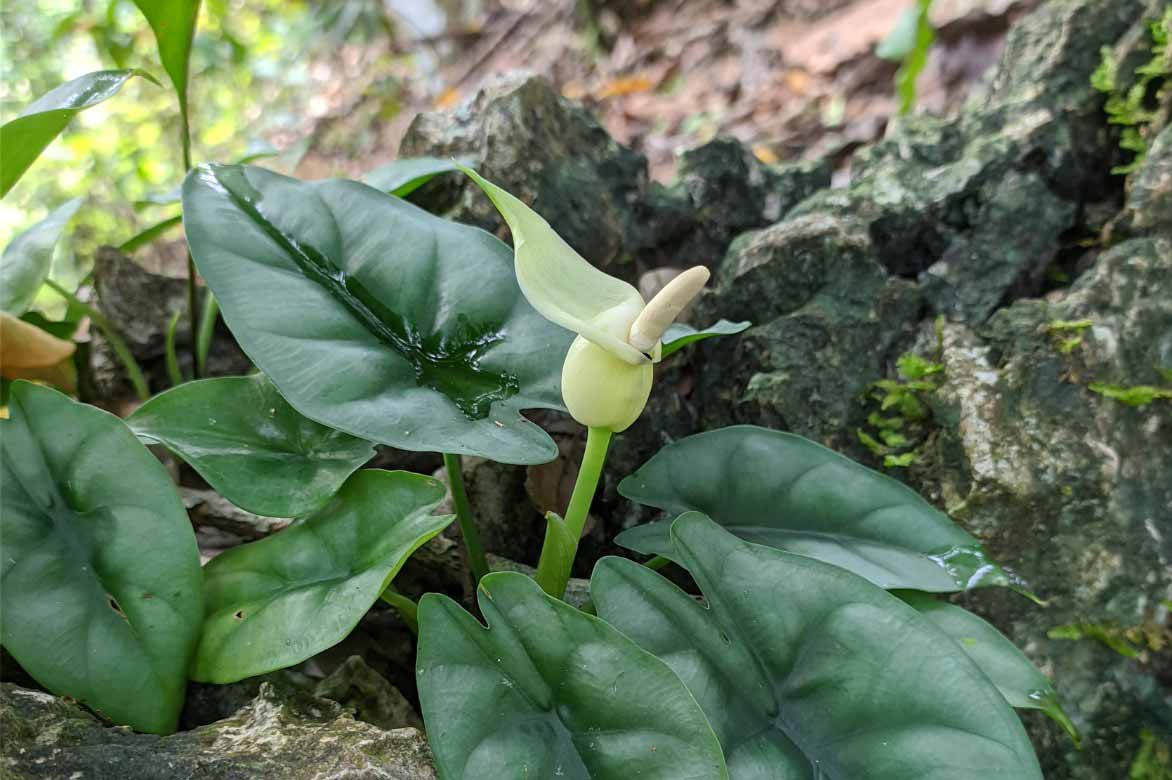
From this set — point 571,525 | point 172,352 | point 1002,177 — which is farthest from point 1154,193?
point 172,352

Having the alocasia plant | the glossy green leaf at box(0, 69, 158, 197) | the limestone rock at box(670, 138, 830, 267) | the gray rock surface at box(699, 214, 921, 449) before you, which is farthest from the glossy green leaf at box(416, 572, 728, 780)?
the limestone rock at box(670, 138, 830, 267)

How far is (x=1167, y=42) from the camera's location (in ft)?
4.43

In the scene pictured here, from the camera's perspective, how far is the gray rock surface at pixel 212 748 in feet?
2.36

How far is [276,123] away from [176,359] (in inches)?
118

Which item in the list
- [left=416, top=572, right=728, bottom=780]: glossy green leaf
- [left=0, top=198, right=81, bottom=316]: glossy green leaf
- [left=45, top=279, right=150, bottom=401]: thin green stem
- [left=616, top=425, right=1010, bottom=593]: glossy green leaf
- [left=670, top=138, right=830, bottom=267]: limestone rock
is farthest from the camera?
[left=670, top=138, right=830, bottom=267]: limestone rock

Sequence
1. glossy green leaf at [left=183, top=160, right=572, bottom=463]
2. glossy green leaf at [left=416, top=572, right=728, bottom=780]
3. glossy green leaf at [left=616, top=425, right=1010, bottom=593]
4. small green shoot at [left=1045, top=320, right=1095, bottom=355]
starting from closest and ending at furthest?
glossy green leaf at [left=416, top=572, right=728, bottom=780] → glossy green leaf at [left=183, top=160, right=572, bottom=463] → glossy green leaf at [left=616, top=425, right=1010, bottom=593] → small green shoot at [left=1045, top=320, right=1095, bottom=355]

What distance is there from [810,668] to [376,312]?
57 centimetres

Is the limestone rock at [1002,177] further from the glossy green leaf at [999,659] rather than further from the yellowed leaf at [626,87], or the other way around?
the yellowed leaf at [626,87]

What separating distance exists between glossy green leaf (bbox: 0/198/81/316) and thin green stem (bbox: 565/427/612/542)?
748 millimetres

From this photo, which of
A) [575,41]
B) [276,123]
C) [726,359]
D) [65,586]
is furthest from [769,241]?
[276,123]

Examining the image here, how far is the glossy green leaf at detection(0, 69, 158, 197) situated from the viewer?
914mm

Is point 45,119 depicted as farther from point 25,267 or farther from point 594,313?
point 594,313

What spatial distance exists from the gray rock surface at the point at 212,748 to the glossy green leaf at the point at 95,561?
0.03 meters

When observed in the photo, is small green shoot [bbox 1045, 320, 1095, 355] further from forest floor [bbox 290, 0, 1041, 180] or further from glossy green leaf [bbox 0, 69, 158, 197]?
glossy green leaf [bbox 0, 69, 158, 197]
